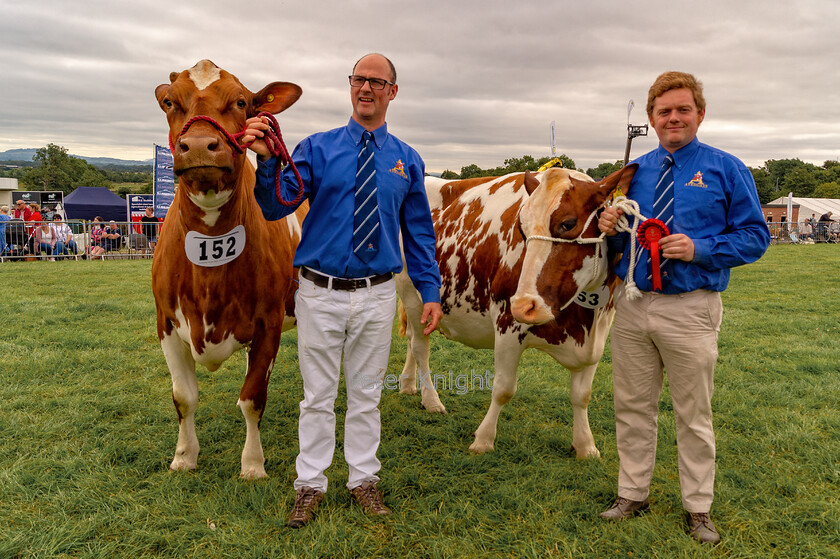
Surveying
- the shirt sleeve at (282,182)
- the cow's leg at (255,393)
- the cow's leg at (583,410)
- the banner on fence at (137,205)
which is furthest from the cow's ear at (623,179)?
the banner on fence at (137,205)

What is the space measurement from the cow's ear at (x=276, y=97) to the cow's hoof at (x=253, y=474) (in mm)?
2248

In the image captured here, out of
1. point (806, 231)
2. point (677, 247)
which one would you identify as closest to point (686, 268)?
A: point (677, 247)

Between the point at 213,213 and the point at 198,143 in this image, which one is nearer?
the point at 198,143

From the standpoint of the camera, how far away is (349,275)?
2.94 metres

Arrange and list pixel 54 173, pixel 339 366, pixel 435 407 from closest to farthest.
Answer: pixel 339 366
pixel 435 407
pixel 54 173

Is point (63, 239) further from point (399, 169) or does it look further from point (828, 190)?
point (828, 190)

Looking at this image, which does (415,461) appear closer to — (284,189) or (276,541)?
(276,541)

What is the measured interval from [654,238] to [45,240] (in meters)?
19.9

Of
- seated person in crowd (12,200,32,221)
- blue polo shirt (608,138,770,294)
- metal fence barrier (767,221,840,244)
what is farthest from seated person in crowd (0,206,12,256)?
metal fence barrier (767,221,840,244)

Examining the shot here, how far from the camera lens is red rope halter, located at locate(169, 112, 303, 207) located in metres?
2.61

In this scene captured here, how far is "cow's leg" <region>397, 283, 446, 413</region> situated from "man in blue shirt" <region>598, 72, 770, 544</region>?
233cm

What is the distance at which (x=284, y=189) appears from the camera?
2.83m

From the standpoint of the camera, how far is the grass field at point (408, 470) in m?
2.85

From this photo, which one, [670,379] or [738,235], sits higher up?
[738,235]
